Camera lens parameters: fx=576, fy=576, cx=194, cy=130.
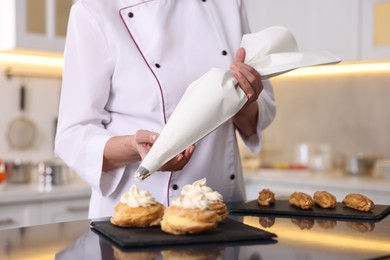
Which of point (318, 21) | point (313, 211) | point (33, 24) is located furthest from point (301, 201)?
point (318, 21)

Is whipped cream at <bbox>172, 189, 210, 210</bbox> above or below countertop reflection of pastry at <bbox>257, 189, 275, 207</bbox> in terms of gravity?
above

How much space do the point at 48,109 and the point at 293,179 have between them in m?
1.22

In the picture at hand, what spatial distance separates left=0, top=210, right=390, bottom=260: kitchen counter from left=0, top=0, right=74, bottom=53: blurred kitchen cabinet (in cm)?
157

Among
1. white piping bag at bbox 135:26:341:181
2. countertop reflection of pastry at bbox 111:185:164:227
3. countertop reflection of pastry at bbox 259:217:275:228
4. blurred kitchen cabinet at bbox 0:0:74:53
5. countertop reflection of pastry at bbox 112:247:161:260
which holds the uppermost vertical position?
blurred kitchen cabinet at bbox 0:0:74:53

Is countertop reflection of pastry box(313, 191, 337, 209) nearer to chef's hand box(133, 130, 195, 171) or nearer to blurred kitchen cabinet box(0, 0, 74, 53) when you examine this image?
chef's hand box(133, 130, 195, 171)

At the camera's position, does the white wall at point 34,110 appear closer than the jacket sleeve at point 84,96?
No

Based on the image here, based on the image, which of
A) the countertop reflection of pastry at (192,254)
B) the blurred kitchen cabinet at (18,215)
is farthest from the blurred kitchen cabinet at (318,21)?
the countertop reflection of pastry at (192,254)

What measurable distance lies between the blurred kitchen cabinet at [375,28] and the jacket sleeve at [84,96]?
169 cm

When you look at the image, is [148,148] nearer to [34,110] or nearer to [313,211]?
[313,211]

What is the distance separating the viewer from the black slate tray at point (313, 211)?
1019 mm

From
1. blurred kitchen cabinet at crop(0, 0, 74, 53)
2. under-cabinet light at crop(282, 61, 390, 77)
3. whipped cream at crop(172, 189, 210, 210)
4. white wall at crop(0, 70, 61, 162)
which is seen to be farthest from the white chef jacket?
under-cabinet light at crop(282, 61, 390, 77)

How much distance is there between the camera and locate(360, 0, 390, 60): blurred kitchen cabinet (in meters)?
2.55

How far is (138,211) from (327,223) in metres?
0.33

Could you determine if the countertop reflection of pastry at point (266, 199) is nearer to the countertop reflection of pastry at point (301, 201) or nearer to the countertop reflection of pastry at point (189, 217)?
the countertop reflection of pastry at point (301, 201)
